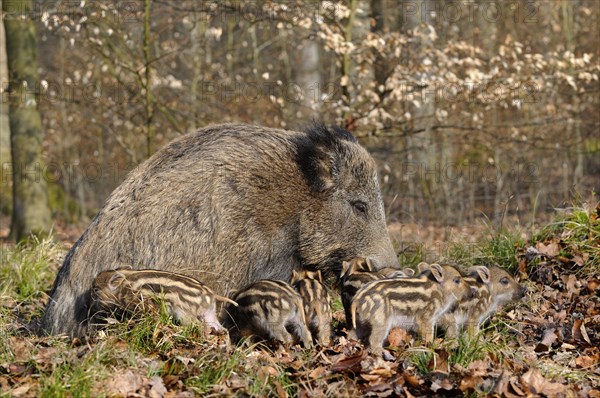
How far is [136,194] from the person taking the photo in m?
6.30

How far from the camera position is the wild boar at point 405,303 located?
5473 mm

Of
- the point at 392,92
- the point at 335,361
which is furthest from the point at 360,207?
the point at 392,92

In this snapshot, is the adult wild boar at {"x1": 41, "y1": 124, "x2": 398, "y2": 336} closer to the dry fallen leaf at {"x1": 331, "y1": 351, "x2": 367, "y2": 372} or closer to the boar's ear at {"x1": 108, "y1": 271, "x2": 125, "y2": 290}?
the boar's ear at {"x1": 108, "y1": 271, "x2": 125, "y2": 290}

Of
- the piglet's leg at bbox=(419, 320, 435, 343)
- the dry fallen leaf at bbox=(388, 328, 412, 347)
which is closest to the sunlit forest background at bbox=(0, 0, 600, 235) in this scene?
the piglet's leg at bbox=(419, 320, 435, 343)

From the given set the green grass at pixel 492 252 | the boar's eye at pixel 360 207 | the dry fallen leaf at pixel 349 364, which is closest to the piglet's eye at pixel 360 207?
the boar's eye at pixel 360 207

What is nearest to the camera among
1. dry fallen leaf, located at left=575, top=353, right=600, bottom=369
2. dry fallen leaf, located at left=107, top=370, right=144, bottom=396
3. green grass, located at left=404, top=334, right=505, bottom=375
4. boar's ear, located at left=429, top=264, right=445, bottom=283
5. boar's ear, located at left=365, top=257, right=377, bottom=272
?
dry fallen leaf, located at left=107, top=370, right=144, bottom=396

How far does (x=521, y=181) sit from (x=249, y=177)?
1255 cm

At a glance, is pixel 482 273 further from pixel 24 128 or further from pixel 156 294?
pixel 24 128

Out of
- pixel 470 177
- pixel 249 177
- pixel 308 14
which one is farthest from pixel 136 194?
pixel 470 177

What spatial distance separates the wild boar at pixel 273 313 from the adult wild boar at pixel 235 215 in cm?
66

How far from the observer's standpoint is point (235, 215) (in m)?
6.46

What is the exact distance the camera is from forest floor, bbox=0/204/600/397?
4.64 m

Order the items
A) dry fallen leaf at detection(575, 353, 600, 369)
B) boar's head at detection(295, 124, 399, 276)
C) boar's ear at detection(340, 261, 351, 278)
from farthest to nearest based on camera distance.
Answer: boar's head at detection(295, 124, 399, 276) < boar's ear at detection(340, 261, 351, 278) < dry fallen leaf at detection(575, 353, 600, 369)

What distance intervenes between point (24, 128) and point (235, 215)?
7152mm
